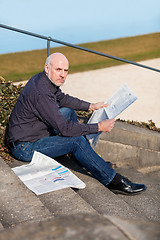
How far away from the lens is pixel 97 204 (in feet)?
10.3

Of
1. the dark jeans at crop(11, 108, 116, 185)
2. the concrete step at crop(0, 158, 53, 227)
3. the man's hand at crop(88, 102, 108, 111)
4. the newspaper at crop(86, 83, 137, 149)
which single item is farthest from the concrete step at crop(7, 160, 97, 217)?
the man's hand at crop(88, 102, 108, 111)

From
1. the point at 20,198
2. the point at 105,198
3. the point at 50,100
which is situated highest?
the point at 50,100

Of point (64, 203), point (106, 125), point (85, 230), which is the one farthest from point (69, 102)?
point (85, 230)

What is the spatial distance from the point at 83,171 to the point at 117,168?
3.61ft

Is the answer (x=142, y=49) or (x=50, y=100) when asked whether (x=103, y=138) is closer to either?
(x=50, y=100)

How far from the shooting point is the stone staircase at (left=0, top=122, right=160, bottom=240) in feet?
3.64

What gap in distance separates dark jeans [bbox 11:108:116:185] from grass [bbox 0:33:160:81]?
523cm

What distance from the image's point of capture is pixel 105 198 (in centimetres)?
324

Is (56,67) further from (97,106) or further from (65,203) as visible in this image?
(65,203)

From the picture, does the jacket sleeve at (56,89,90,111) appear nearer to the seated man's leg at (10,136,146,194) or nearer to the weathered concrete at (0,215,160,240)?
the seated man's leg at (10,136,146,194)

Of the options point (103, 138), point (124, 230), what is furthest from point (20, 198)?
point (103, 138)

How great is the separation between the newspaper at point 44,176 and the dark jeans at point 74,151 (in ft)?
0.33

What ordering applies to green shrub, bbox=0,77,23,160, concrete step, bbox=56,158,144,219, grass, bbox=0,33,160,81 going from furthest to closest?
grass, bbox=0,33,160,81 → green shrub, bbox=0,77,23,160 → concrete step, bbox=56,158,144,219

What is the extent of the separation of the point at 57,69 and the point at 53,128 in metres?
0.54
